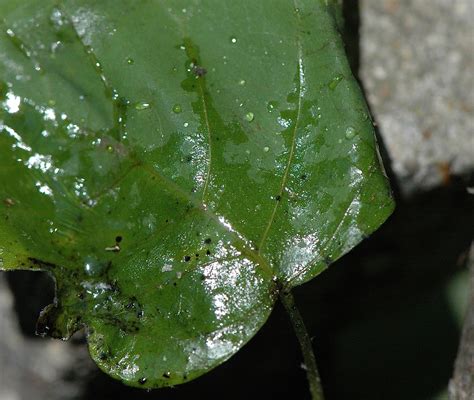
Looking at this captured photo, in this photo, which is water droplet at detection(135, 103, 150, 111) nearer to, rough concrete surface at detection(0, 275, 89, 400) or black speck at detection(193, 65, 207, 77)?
black speck at detection(193, 65, 207, 77)

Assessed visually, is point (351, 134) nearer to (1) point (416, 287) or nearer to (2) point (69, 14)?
(2) point (69, 14)

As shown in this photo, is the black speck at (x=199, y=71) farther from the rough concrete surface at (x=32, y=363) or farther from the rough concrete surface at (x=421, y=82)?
the rough concrete surface at (x=32, y=363)

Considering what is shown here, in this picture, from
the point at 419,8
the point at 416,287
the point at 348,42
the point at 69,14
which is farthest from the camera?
the point at 416,287

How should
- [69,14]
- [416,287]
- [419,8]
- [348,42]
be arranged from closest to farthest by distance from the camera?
[69,14]
[348,42]
[419,8]
[416,287]

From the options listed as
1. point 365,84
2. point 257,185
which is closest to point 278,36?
point 257,185

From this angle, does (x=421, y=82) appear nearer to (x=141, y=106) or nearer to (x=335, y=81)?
(x=335, y=81)

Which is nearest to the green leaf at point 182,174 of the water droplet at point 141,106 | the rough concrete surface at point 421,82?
the water droplet at point 141,106

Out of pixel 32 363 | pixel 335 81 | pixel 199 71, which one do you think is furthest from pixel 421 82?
pixel 32 363
